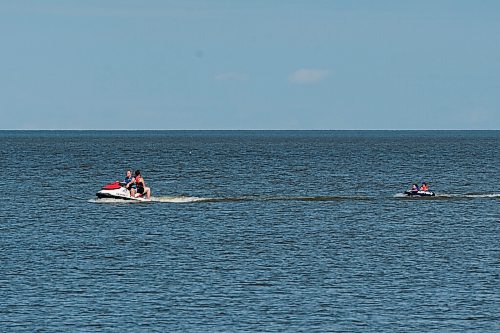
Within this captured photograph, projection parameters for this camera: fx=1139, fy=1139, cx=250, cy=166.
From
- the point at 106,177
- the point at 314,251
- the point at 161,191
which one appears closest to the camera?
the point at 314,251

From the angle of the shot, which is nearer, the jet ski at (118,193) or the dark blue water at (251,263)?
the dark blue water at (251,263)

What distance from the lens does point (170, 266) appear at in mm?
45688

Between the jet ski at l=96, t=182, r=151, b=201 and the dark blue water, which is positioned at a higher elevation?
the jet ski at l=96, t=182, r=151, b=201

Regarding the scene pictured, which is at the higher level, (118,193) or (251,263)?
(118,193)

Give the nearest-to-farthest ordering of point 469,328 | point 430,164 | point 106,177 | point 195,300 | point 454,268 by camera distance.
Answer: point 469,328 < point 195,300 < point 454,268 < point 106,177 < point 430,164

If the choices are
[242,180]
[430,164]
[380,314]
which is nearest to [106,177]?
[242,180]

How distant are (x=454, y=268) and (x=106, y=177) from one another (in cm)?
7398

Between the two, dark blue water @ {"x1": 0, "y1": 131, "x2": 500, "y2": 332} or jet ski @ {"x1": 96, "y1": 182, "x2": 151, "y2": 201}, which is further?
jet ski @ {"x1": 96, "y1": 182, "x2": 151, "y2": 201}

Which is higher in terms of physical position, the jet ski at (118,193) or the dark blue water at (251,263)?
the jet ski at (118,193)

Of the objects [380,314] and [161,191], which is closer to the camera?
[380,314]

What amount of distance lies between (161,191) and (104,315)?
54.3 meters

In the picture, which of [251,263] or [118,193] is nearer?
[251,263]

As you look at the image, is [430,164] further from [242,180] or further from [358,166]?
[242,180]

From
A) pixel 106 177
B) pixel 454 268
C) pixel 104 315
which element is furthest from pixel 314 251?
pixel 106 177
